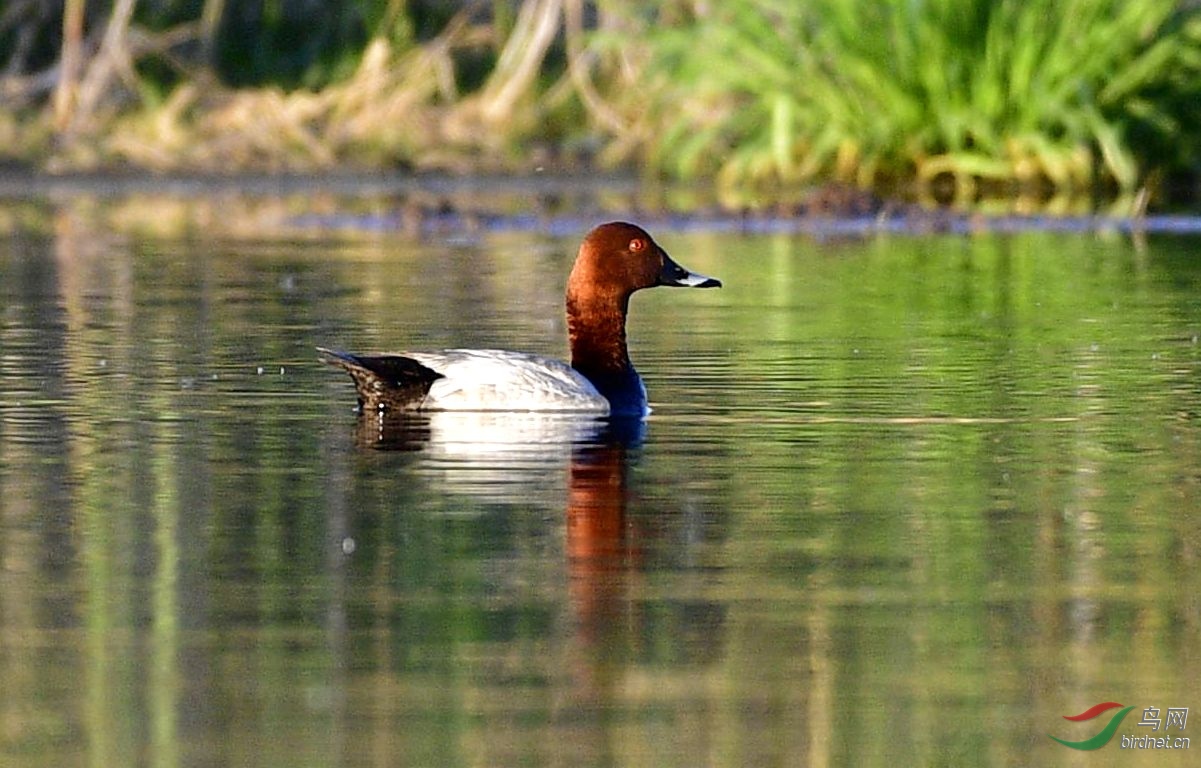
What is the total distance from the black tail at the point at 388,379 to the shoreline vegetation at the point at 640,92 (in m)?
13.9

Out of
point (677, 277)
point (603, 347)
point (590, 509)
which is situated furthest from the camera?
point (677, 277)

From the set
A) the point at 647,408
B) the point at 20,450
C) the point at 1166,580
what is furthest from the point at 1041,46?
the point at 1166,580

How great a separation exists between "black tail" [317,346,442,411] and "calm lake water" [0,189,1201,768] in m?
0.12

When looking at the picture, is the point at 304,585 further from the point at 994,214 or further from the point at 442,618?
the point at 994,214

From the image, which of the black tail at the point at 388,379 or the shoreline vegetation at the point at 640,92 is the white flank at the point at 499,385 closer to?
the black tail at the point at 388,379

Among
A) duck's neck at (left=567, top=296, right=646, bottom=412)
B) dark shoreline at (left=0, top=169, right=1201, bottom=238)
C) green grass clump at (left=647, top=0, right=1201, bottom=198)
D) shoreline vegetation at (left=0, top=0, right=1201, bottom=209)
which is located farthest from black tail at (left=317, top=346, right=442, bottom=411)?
green grass clump at (left=647, top=0, right=1201, bottom=198)

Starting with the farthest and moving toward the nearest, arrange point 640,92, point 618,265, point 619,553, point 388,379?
point 640,92
point 618,265
point 388,379
point 619,553

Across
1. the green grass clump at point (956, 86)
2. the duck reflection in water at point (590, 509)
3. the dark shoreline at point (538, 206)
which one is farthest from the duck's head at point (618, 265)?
the green grass clump at point (956, 86)

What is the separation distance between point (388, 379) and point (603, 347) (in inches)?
35.6

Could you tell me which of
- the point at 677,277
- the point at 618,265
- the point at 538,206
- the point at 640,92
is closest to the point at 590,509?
the point at 618,265

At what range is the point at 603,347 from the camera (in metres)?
10.3

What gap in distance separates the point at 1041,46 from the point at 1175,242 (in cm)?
474

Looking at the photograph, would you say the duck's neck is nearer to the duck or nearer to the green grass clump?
the duck

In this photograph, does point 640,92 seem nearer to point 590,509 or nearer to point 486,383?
point 486,383
